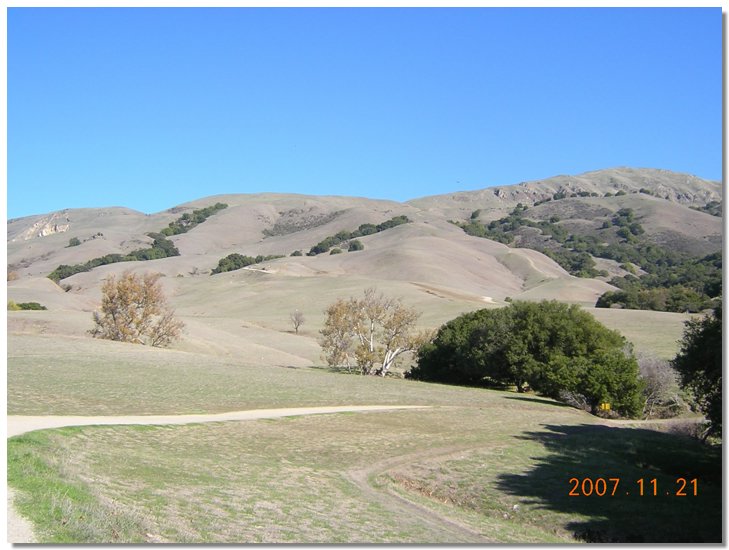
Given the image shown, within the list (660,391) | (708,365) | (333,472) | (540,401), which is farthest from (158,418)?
(660,391)

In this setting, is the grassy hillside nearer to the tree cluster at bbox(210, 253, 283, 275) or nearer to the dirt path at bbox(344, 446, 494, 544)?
the dirt path at bbox(344, 446, 494, 544)

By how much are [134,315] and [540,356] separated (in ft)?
109

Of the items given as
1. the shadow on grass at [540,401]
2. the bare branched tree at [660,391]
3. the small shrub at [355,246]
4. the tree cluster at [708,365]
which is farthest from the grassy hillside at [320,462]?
the small shrub at [355,246]

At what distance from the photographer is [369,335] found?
59531 mm

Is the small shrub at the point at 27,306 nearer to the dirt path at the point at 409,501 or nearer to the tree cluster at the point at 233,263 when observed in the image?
the dirt path at the point at 409,501

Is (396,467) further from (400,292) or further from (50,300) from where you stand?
(400,292)

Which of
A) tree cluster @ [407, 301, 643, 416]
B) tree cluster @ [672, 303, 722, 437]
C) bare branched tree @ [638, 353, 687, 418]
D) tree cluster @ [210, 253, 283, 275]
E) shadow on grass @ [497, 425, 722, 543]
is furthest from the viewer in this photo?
tree cluster @ [210, 253, 283, 275]

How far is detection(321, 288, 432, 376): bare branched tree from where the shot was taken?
56.1 metres

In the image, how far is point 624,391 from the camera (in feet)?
138

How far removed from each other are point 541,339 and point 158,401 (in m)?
27.5

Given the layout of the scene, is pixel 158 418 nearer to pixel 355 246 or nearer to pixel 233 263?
pixel 233 263

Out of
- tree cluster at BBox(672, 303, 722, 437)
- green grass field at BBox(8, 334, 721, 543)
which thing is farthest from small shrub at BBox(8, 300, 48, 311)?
tree cluster at BBox(672, 303, 722, 437)

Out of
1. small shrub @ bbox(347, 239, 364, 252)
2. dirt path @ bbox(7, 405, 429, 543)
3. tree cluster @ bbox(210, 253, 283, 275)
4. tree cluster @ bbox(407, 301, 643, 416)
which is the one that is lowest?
dirt path @ bbox(7, 405, 429, 543)

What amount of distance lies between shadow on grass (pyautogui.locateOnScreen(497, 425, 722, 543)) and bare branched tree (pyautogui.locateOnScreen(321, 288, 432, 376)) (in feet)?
86.5
